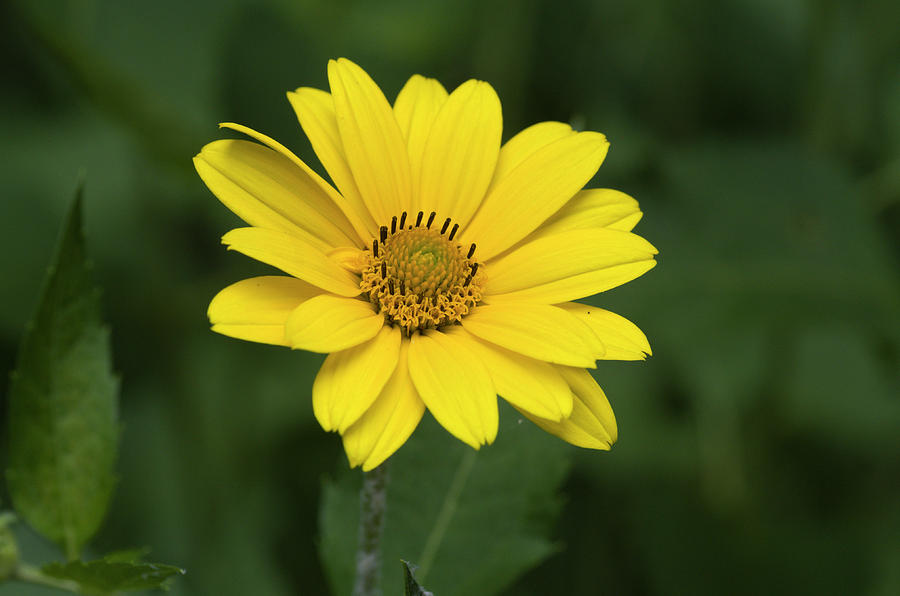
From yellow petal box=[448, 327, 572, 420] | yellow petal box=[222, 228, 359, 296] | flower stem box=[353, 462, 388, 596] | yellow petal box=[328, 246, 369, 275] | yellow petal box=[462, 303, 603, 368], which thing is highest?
yellow petal box=[328, 246, 369, 275]

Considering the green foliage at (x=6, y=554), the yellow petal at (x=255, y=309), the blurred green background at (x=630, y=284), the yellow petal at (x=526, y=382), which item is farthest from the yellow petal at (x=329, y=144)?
the blurred green background at (x=630, y=284)

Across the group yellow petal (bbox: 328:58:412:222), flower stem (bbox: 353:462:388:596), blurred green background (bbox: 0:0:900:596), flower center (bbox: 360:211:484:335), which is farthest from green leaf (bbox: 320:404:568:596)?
blurred green background (bbox: 0:0:900:596)

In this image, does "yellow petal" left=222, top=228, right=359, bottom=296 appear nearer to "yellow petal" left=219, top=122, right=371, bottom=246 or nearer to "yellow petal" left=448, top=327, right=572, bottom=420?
"yellow petal" left=219, top=122, right=371, bottom=246

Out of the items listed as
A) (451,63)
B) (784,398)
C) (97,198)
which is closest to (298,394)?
(97,198)

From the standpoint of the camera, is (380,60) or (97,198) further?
(97,198)

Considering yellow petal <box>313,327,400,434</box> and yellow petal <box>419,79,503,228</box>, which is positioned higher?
yellow petal <box>419,79,503,228</box>

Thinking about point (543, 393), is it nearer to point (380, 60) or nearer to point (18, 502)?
point (18, 502)

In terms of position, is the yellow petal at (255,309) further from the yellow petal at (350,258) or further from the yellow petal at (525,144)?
the yellow petal at (525,144)
